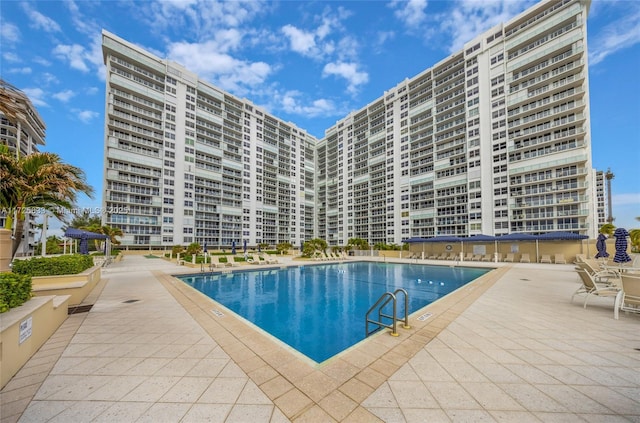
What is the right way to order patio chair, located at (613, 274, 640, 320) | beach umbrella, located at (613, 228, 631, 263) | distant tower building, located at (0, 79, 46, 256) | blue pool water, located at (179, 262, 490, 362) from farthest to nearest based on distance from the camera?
beach umbrella, located at (613, 228, 631, 263) → blue pool water, located at (179, 262, 490, 362) → patio chair, located at (613, 274, 640, 320) → distant tower building, located at (0, 79, 46, 256)

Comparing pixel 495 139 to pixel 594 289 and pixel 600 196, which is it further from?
pixel 600 196

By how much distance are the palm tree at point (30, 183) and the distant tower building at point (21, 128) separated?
38 centimetres

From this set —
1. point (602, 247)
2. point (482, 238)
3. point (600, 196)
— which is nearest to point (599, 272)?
point (602, 247)

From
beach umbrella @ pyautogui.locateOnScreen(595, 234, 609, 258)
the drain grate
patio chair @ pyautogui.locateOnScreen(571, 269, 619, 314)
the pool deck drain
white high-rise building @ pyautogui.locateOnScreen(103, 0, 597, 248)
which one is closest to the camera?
the pool deck drain

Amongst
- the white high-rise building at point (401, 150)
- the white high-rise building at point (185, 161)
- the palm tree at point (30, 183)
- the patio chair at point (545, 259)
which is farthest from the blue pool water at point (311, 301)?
the white high-rise building at point (401, 150)

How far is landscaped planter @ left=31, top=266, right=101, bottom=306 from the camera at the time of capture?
670 cm

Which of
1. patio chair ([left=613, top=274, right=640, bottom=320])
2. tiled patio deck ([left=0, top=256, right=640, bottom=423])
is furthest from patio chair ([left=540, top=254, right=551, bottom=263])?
tiled patio deck ([left=0, top=256, right=640, bottom=423])

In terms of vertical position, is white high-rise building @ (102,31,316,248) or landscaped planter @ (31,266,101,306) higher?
white high-rise building @ (102,31,316,248)

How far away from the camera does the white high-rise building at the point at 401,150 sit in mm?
33031

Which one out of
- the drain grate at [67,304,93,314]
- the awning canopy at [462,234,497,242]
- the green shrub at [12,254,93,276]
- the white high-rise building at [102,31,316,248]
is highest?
the white high-rise building at [102,31,316,248]

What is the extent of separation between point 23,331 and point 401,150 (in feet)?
178

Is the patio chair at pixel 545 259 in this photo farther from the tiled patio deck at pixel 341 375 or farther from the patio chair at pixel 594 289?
the tiled patio deck at pixel 341 375

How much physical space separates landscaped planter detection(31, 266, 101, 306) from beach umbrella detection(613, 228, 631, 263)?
2142 cm

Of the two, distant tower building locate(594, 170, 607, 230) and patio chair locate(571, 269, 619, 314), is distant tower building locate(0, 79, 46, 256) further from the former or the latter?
distant tower building locate(594, 170, 607, 230)
